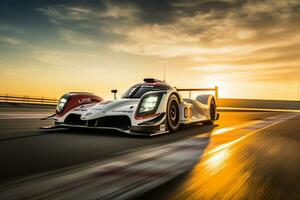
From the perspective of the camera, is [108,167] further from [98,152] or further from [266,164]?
[266,164]

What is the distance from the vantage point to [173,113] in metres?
7.83

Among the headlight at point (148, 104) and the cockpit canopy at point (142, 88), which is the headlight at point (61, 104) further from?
the headlight at point (148, 104)

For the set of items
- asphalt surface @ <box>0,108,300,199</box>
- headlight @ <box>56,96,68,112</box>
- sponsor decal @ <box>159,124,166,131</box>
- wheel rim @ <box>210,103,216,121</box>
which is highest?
headlight @ <box>56,96,68,112</box>

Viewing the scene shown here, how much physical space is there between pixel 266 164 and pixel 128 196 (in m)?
2.06

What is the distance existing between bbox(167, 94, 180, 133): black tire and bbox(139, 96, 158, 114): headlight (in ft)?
1.43

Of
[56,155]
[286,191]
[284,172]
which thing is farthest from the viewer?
[56,155]

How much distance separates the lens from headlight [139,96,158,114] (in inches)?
275

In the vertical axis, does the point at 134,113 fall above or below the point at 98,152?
above

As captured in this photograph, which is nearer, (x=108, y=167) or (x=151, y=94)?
(x=108, y=167)

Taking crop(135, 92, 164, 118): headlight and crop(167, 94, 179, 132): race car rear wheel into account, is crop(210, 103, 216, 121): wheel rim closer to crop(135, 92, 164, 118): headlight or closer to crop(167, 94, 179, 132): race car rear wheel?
crop(167, 94, 179, 132): race car rear wheel

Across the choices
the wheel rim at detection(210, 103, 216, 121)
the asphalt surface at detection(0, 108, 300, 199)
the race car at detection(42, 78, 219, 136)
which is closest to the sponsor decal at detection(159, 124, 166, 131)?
the race car at detection(42, 78, 219, 136)

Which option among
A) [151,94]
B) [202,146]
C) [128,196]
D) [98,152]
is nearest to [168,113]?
[151,94]

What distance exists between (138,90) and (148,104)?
3.44 feet

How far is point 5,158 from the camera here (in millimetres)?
4109
